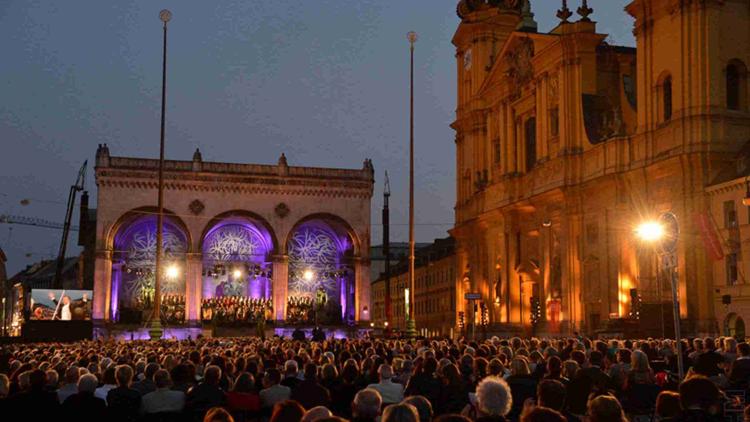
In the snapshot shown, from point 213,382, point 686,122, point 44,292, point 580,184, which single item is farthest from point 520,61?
point 213,382

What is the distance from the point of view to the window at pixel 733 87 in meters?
40.8

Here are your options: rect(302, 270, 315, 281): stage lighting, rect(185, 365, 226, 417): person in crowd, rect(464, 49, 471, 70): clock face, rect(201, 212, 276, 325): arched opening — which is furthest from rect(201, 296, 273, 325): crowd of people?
rect(185, 365, 226, 417): person in crowd

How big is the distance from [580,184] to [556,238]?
4126mm

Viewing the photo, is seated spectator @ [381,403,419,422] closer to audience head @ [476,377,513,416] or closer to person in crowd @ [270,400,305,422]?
person in crowd @ [270,400,305,422]

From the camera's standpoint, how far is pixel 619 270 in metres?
45.5

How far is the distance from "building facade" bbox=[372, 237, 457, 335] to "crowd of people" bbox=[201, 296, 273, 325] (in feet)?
38.2

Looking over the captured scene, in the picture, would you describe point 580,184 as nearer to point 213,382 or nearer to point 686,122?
point 686,122

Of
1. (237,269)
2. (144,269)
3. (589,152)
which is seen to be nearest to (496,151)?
(589,152)

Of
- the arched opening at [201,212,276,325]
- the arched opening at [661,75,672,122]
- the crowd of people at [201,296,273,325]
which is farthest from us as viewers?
the arched opening at [201,212,276,325]

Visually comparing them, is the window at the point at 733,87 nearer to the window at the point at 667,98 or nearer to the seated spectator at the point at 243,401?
the window at the point at 667,98

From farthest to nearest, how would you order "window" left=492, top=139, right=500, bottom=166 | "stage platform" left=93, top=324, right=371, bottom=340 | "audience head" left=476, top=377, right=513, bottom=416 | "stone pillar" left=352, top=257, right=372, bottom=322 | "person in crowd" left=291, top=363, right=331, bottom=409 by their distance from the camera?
"stone pillar" left=352, top=257, right=372, bottom=322 < "stage platform" left=93, top=324, right=371, bottom=340 < "window" left=492, top=139, right=500, bottom=166 < "person in crowd" left=291, top=363, right=331, bottom=409 < "audience head" left=476, top=377, right=513, bottom=416

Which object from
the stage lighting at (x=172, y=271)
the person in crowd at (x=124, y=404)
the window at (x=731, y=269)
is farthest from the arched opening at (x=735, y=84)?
the stage lighting at (x=172, y=271)

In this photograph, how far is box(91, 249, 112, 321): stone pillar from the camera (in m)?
64.0

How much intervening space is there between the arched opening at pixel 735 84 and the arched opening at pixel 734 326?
9.19 meters
